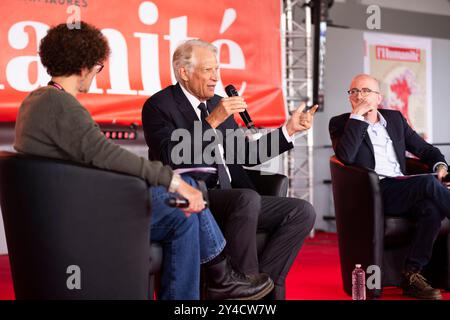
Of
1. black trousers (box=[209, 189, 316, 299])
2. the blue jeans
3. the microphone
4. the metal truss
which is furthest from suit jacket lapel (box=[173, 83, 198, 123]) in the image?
the metal truss

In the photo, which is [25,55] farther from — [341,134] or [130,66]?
[341,134]

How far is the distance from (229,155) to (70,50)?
102 centimetres

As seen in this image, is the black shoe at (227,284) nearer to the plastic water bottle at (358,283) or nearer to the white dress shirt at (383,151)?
the plastic water bottle at (358,283)

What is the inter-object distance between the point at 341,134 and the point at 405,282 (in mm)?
862

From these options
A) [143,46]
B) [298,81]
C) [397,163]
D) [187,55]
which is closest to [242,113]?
[187,55]

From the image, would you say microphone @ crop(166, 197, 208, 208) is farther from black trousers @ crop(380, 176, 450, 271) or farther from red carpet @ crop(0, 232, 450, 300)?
black trousers @ crop(380, 176, 450, 271)

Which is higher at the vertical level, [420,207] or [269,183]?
[269,183]

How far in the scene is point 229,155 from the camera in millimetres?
3055

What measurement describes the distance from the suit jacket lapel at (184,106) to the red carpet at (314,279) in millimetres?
1085

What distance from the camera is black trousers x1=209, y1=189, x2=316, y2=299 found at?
258 cm

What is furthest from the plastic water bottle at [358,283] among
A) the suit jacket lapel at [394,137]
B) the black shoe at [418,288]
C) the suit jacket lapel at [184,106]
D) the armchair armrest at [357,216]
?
the suit jacket lapel at [184,106]

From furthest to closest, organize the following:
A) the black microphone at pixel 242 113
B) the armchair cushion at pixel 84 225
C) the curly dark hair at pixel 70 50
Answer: the black microphone at pixel 242 113, the curly dark hair at pixel 70 50, the armchair cushion at pixel 84 225

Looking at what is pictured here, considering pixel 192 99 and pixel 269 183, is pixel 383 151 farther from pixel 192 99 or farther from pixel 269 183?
pixel 192 99

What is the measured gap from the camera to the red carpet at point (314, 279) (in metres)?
3.43
